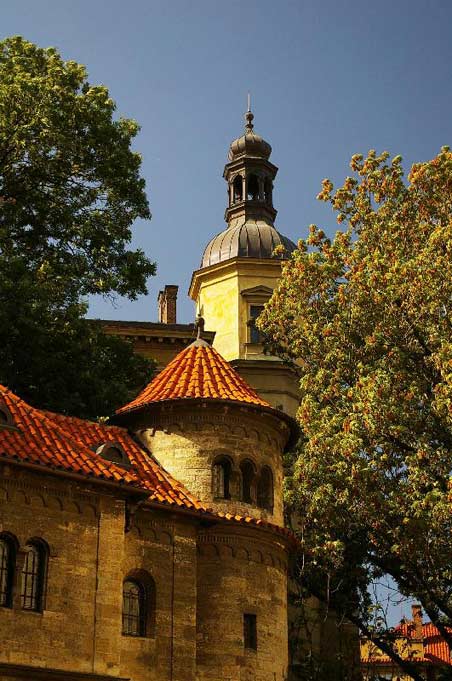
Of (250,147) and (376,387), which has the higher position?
(250,147)

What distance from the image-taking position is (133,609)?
19.2 meters

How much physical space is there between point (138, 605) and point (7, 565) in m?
2.92

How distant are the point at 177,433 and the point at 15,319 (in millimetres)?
7254

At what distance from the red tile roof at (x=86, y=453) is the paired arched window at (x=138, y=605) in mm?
1483

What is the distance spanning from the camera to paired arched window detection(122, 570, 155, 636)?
1903cm

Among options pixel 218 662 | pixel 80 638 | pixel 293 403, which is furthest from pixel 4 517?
pixel 293 403

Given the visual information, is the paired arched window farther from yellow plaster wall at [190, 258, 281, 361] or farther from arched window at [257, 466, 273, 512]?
yellow plaster wall at [190, 258, 281, 361]

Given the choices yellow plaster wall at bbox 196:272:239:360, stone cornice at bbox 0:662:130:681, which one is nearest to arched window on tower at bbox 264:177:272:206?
yellow plaster wall at bbox 196:272:239:360

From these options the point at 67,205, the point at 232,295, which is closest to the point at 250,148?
the point at 232,295

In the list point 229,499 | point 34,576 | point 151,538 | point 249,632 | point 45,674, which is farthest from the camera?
point 229,499

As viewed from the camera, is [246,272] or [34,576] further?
[246,272]

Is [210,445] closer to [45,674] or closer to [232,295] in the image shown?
[45,674]

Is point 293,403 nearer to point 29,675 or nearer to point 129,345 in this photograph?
point 129,345

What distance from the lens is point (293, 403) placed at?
40.8 meters
